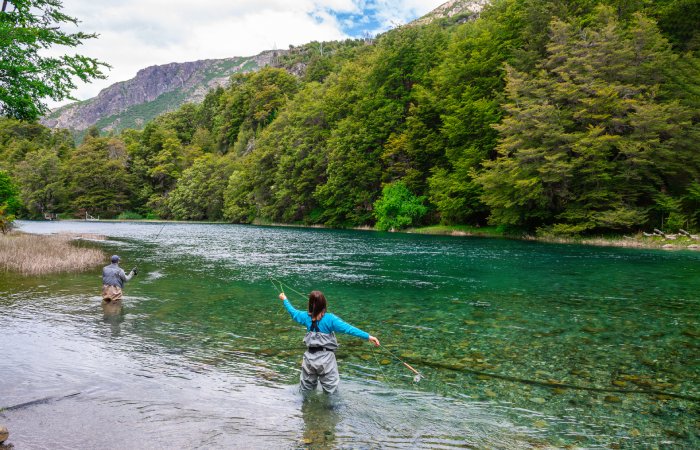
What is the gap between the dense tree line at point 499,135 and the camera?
37.1 m

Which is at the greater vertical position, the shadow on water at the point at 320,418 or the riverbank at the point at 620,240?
the riverbank at the point at 620,240

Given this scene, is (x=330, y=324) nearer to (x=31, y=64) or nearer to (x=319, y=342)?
(x=319, y=342)

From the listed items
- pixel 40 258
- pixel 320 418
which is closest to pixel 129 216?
pixel 40 258

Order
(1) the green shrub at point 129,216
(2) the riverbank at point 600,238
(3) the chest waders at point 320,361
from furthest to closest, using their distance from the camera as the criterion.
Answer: (1) the green shrub at point 129,216, (2) the riverbank at point 600,238, (3) the chest waders at point 320,361

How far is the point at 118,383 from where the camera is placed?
24.7 ft

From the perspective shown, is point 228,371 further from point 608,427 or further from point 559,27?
point 559,27

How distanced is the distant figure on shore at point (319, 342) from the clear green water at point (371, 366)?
0.35 m

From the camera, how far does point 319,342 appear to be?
269 inches

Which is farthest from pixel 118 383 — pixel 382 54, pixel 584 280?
pixel 382 54

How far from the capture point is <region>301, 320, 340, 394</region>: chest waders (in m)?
6.84

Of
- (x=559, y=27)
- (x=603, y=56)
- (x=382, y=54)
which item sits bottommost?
(x=603, y=56)

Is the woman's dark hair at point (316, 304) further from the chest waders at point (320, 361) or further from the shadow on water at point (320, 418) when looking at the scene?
the shadow on water at point (320, 418)

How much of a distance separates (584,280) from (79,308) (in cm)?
1983

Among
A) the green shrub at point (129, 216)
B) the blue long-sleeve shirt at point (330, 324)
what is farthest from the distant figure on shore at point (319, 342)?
the green shrub at point (129, 216)
